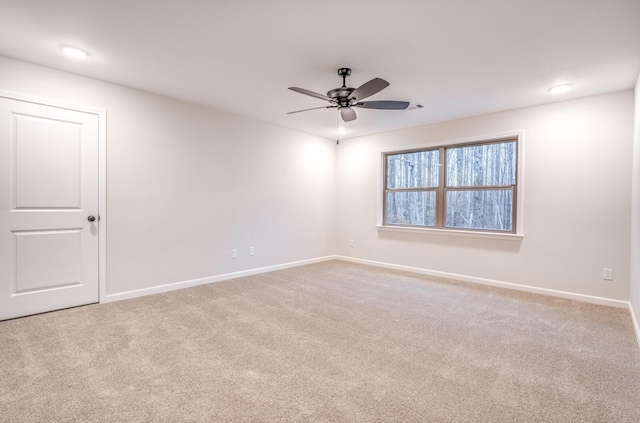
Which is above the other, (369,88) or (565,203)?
(369,88)

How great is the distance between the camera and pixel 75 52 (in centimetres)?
269

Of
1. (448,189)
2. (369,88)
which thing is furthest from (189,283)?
(448,189)


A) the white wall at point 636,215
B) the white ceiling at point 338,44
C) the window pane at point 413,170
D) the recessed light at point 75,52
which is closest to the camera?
the white ceiling at point 338,44

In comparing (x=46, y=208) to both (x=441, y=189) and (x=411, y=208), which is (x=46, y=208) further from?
(x=441, y=189)

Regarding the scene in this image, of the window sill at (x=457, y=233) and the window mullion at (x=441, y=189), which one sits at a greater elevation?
the window mullion at (x=441, y=189)

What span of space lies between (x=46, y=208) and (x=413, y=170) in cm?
482

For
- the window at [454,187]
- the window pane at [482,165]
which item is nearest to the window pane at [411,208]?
the window at [454,187]

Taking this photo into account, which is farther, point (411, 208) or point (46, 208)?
point (411, 208)

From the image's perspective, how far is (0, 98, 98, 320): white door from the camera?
2.86 m

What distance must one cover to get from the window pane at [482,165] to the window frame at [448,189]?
6cm

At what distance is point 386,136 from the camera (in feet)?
17.6

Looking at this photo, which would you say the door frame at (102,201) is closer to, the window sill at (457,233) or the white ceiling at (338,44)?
the white ceiling at (338,44)

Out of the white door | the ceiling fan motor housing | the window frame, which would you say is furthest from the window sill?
the white door

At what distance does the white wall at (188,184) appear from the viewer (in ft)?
11.2
